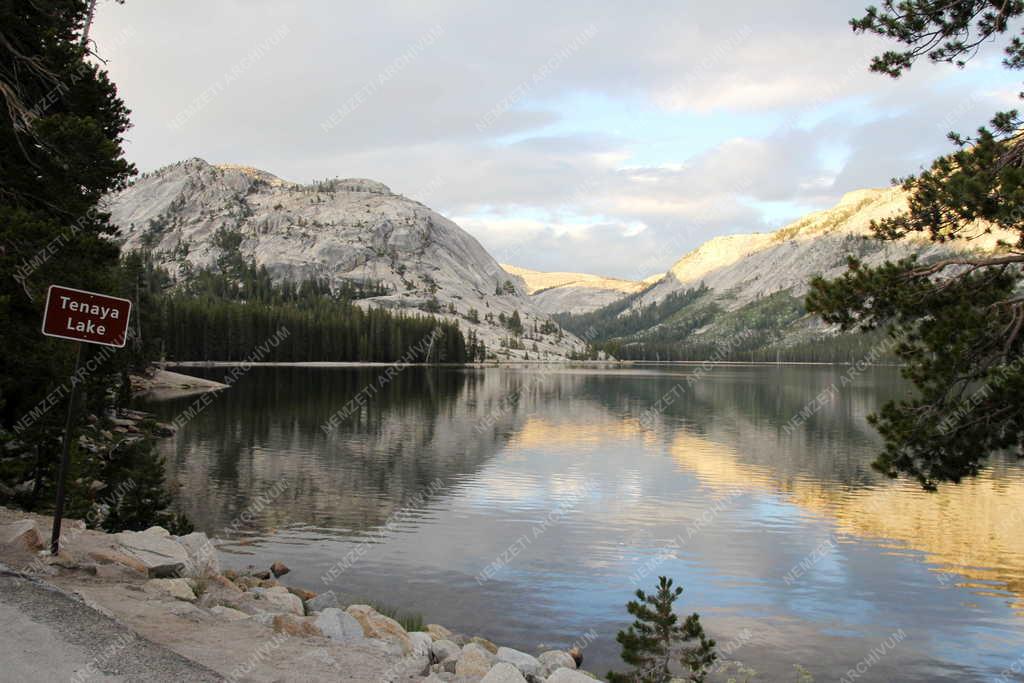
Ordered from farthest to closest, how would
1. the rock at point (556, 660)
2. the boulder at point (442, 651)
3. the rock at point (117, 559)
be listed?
the rock at point (556, 660) → the boulder at point (442, 651) → the rock at point (117, 559)

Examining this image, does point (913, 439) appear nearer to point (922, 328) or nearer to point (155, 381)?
point (922, 328)

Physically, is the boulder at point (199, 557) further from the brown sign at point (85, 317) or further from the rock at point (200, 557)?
the brown sign at point (85, 317)

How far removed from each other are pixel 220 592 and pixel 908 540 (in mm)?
31383

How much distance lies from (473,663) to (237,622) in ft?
17.3

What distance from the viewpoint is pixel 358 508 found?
1528 inches

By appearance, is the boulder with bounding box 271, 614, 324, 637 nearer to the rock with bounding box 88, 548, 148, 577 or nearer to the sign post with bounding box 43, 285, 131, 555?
the rock with bounding box 88, 548, 148, 577

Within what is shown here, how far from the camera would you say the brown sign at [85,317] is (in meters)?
14.8

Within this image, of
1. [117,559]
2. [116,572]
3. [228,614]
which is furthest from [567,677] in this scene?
[117,559]

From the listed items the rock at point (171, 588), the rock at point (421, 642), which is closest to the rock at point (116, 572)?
the rock at point (171, 588)

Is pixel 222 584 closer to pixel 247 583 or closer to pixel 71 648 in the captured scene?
pixel 247 583

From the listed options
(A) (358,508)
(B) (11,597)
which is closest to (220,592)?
(B) (11,597)

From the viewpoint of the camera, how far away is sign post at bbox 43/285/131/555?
14836 millimetres

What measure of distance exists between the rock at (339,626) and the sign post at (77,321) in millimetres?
5783

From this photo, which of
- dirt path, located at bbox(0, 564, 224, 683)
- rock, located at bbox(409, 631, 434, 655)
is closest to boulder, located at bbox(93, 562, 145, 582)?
dirt path, located at bbox(0, 564, 224, 683)
